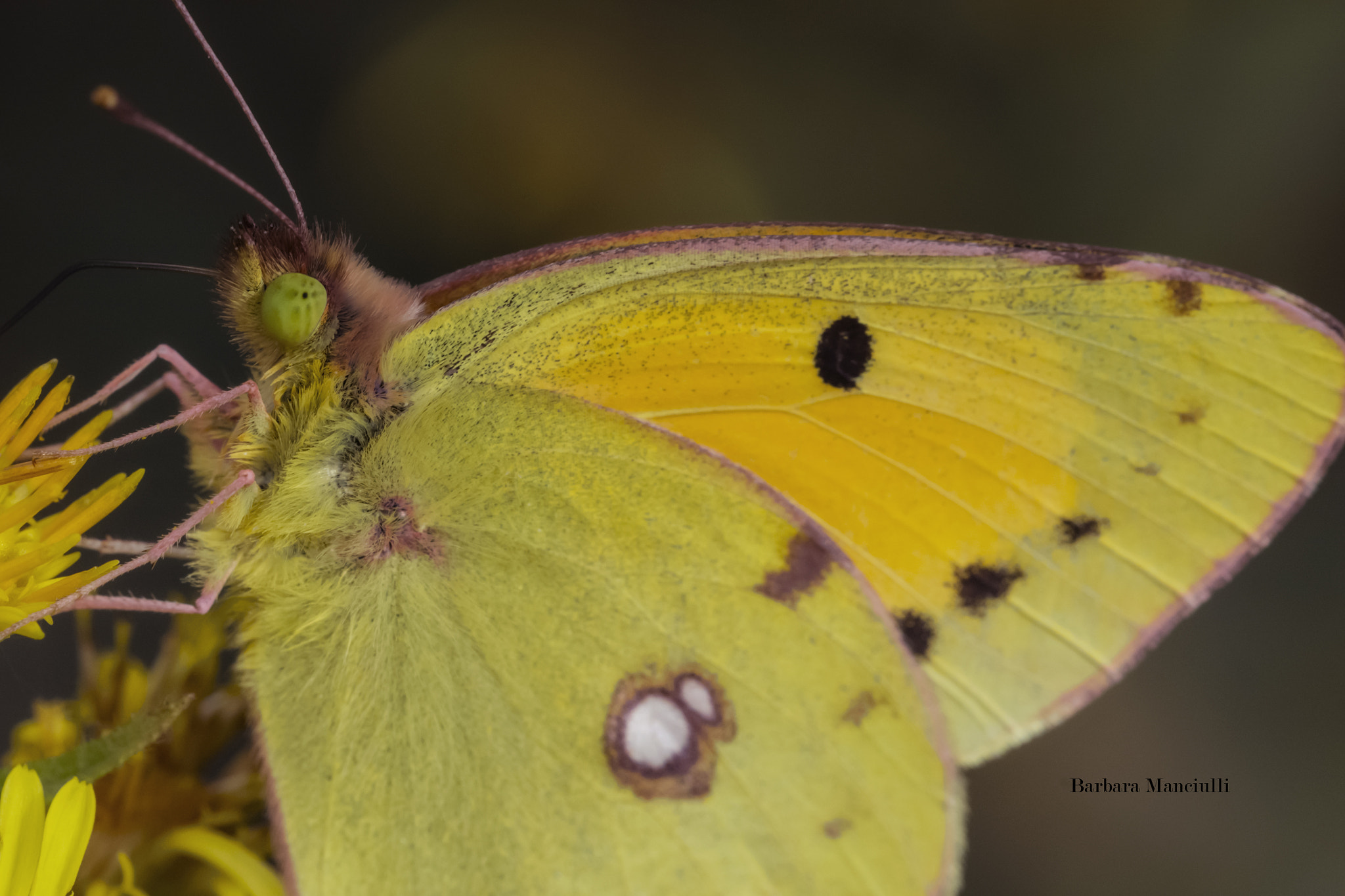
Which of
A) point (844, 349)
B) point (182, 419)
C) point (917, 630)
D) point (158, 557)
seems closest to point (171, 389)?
point (182, 419)

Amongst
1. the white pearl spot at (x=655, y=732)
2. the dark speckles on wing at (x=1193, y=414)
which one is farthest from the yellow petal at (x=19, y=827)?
the dark speckles on wing at (x=1193, y=414)

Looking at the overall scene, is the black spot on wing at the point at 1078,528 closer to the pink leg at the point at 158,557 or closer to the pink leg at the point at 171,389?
the pink leg at the point at 158,557

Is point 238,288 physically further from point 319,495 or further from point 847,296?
point 847,296

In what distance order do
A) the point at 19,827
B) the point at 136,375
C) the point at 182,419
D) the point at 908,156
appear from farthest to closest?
the point at 908,156 < the point at 136,375 < the point at 182,419 < the point at 19,827

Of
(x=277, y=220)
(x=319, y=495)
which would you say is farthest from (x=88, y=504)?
(x=277, y=220)

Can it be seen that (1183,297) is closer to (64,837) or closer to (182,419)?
(182,419)

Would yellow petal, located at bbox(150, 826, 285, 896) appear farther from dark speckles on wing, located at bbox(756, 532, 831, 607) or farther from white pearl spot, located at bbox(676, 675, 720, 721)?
dark speckles on wing, located at bbox(756, 532, 831, 607)
